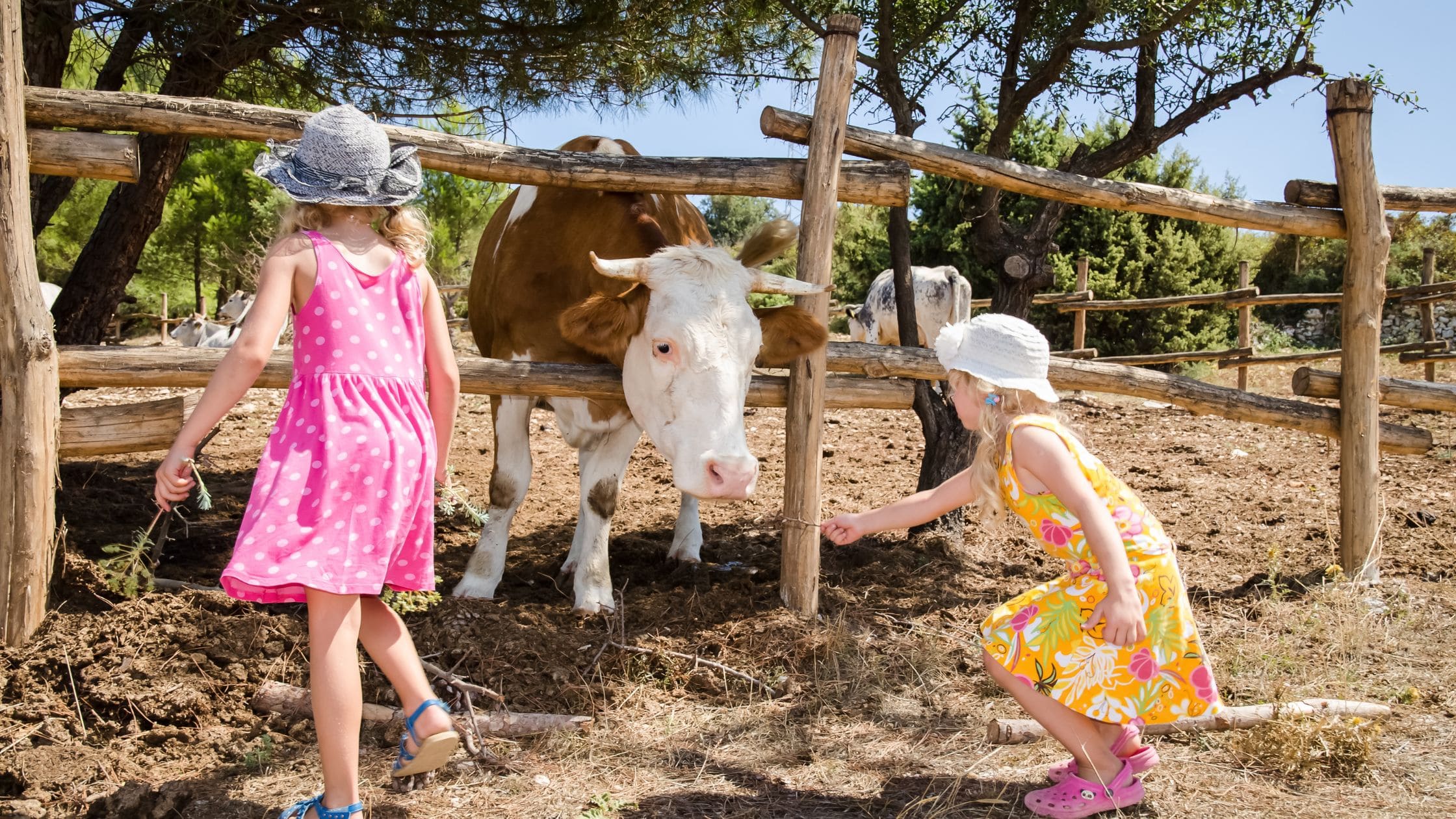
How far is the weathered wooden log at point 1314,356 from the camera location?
1306 cm

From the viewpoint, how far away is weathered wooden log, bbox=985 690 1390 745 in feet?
9.18

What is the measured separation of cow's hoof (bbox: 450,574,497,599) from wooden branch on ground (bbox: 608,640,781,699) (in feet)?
→ 2.86

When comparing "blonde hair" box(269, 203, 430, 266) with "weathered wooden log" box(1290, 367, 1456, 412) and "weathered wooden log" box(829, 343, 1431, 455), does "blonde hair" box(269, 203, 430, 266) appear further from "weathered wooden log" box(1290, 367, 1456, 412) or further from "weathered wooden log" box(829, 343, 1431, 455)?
"weathered wooden log" box(1290, 367, 1456, 412)

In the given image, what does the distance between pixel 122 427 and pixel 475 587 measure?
138 centimetres

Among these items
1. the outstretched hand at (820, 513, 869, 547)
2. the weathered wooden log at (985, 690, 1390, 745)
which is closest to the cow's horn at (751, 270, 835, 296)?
the outstretched hand at (820, 513, 869, 547)

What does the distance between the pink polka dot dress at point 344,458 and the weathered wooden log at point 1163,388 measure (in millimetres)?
2084

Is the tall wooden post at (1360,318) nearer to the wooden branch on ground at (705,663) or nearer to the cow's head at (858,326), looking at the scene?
the wooden branch on ground at (705,663)

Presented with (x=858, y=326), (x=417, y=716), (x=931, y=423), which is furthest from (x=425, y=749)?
(x=858, y=326)

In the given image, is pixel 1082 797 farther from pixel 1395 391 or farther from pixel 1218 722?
pixel 1395 391

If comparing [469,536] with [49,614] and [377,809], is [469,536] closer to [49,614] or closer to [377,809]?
[49,614]

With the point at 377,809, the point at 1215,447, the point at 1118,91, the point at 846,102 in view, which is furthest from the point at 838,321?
the point at 377,809

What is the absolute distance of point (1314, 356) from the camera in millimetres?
13375

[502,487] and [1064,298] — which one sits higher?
[1064,298]

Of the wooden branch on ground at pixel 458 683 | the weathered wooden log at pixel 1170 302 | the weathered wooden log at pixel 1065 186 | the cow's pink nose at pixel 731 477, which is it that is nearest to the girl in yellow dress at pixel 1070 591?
the cow's pink nose at pixel 731 477
